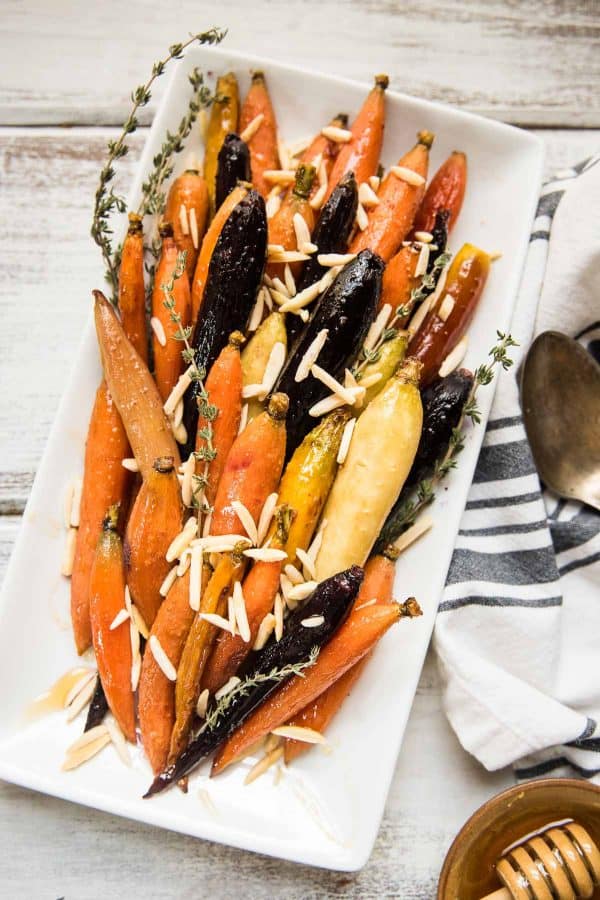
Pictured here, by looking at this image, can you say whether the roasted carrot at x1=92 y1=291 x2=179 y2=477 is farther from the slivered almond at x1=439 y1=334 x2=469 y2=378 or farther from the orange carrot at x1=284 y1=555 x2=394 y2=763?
the slivered almond at x1=439 y1=334 x2=469 y2=378

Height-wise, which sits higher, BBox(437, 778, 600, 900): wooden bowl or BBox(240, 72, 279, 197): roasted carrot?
BBox(240, 72, 279, 197): roasted carrot

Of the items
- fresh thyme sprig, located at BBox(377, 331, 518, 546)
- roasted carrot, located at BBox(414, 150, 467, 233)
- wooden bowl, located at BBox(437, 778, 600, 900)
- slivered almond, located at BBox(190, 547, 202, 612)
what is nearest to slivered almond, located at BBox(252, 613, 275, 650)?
slivered almond, located at BBox(190, 547, 202, 612)

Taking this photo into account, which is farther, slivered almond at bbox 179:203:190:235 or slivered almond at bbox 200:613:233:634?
slivered almond at bbox 179:203:190:235

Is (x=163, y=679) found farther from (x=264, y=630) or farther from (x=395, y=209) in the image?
(x=395, y=209)

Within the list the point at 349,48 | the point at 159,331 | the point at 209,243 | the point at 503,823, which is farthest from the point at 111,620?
the point at 349,48

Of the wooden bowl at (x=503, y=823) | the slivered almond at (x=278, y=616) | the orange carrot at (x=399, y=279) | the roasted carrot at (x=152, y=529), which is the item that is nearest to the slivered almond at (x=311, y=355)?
the orange carrot at (x=399, y=279)

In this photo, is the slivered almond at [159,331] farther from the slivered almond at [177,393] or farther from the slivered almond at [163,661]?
the slivered almond at [163,661]
